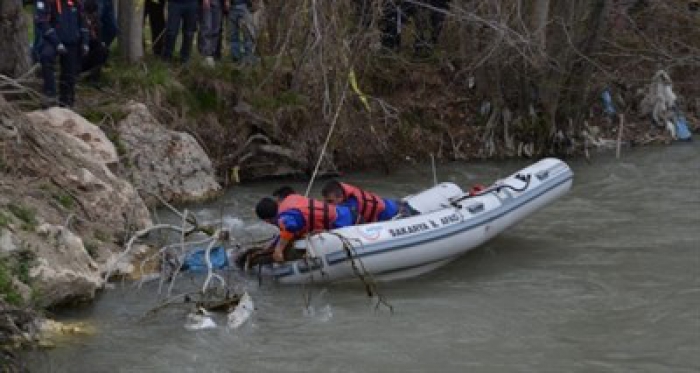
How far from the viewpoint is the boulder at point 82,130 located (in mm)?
11172

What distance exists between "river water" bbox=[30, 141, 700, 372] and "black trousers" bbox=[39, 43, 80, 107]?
1.95m

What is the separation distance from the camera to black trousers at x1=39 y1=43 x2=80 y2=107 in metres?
11.4

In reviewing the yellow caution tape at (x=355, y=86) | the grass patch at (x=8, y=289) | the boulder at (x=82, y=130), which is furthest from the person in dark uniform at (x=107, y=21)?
the grass patch at (x=8, y=289)

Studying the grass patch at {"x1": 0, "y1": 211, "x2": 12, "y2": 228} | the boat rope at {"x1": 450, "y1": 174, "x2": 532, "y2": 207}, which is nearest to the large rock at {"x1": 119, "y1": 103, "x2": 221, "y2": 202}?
the boat rope at {"x1": 450, "y1": 174, "x2": 532, "y2": 207}

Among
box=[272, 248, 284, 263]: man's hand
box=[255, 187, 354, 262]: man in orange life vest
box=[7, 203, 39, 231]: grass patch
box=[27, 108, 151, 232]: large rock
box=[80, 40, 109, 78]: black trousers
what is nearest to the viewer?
box=[7, 203, 39, 231]: grass patch

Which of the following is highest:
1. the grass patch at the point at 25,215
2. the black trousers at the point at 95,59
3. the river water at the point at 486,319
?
the black trousers at the point at 95,59

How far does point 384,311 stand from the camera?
872cm

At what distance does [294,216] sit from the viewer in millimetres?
9359

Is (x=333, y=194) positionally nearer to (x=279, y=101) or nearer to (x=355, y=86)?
(x=355, y=86)

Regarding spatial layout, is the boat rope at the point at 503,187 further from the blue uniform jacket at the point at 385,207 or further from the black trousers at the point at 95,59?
the black trousers at the point at 95,59

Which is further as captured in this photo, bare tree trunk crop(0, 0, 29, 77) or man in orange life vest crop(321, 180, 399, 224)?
bare tree trunk crop(0, 0, 29, 77)

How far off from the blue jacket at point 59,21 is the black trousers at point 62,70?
0.30 feet

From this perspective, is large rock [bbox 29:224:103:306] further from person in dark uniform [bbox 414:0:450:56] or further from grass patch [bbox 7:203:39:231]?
person in dark uniform [bbox 414:0:450:56]

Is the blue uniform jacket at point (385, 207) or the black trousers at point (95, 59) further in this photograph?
the black trousers at point (95, 59)
